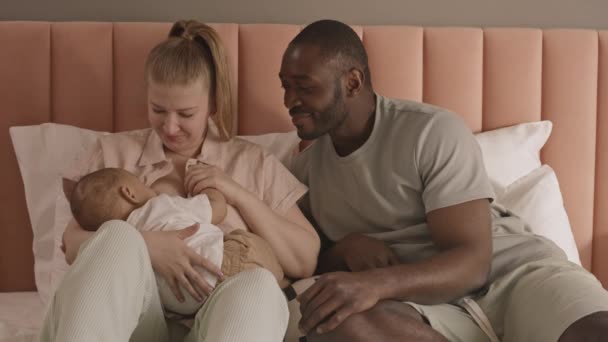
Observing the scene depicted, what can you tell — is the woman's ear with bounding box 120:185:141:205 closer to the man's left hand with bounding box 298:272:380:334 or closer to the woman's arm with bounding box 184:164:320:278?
the woman's arm with bounding box 184:164:320:278

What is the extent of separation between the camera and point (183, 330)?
64.9 inches

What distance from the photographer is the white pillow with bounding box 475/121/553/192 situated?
7.11ft

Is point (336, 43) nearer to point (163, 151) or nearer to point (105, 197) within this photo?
point (163, 151)

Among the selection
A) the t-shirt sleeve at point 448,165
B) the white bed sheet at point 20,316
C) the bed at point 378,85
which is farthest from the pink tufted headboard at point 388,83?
the t-shirt sleeve at point 448,165

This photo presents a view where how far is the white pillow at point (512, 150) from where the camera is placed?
2168 mm

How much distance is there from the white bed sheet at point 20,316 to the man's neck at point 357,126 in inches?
32.5

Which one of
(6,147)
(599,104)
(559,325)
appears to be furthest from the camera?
(599,104)

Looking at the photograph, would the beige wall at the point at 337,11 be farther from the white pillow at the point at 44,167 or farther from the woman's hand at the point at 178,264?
the woman's hand at the point at 178,264

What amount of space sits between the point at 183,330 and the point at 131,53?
2.90 feet

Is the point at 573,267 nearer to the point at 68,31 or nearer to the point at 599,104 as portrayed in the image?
the point at 599,104

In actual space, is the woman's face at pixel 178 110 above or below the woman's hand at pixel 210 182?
above

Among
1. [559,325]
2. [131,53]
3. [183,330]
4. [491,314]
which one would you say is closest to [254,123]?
[131,53]

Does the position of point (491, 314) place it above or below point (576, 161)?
below

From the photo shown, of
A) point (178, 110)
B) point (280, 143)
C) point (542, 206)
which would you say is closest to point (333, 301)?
point (178, 110)
